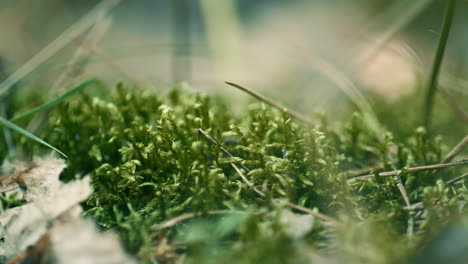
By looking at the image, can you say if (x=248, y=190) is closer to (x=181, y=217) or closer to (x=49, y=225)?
(x=181, y=217)

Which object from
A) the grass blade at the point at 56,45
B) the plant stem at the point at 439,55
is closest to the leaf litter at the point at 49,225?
the grass blade at the point at 56,45

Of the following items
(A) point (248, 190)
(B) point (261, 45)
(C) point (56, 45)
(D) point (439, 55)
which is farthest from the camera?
(B) point (261, 45)

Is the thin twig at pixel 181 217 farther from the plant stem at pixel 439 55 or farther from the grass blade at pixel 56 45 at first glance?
the grass blade at pixel 56 45

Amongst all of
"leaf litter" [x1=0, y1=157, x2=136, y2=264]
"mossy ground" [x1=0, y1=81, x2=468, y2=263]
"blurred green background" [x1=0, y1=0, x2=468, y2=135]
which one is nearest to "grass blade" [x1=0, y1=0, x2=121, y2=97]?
"blurred green background" [x1=0, y1=0, x2=468, y2=135]

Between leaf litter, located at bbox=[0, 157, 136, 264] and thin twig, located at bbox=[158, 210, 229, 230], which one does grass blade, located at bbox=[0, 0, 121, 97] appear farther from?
thin twig, located at bbox=[158, 210, 229, 230]

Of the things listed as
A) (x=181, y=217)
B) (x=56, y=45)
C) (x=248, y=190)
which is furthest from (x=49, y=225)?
(x=56, y=45)

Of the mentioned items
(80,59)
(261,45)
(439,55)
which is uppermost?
(261,45)

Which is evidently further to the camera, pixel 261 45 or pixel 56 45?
pixel 261 45

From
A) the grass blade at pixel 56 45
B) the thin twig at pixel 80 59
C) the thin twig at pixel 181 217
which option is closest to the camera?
the thin twig at pixel 181 217

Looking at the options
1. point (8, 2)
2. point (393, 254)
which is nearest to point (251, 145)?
point (393, 254)
